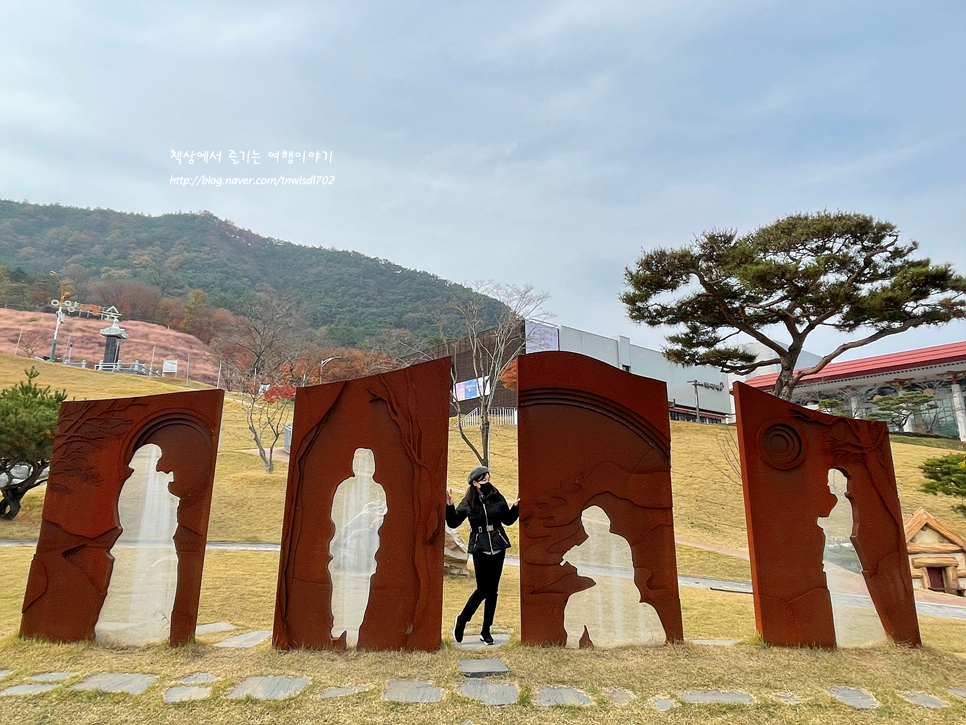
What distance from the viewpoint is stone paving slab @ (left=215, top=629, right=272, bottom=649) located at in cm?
388

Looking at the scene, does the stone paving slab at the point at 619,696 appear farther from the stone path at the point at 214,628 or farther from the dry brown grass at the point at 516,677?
the stone path at the point at 214,628

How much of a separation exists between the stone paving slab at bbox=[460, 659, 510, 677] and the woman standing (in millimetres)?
488

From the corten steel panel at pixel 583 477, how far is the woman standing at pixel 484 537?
168 mm

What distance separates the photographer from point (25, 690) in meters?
2.94

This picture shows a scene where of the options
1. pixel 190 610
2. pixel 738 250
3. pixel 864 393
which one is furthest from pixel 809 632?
pixel 864 393

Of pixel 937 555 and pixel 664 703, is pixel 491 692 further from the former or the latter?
pixel 937 555

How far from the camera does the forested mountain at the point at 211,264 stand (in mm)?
46469

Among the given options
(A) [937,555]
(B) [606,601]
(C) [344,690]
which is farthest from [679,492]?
(C) [344,690]

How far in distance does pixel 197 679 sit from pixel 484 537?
1821mm

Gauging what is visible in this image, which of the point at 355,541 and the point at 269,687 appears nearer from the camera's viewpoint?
the point at 269,687

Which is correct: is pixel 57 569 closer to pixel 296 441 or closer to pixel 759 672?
pixel 296 441

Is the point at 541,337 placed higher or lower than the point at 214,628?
higher

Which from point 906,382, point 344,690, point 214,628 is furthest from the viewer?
point 906,382

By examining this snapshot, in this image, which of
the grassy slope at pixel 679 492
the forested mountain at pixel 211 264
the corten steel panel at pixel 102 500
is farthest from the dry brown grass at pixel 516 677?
the forested mountain at pixel 211 264
